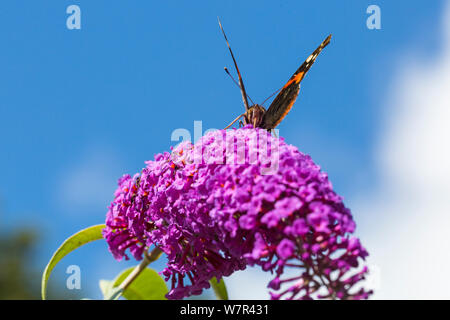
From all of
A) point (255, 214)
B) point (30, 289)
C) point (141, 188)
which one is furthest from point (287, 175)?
point (30, 289)

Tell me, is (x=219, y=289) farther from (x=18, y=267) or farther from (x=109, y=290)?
(x=18, y=267)

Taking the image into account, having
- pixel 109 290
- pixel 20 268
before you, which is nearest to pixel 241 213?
pixel 109 290

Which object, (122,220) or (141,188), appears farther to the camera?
(122,220)

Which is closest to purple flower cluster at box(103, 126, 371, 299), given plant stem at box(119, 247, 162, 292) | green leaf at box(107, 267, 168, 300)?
plant stem at box(119, 247, 162, 292)

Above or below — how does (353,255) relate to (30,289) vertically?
above

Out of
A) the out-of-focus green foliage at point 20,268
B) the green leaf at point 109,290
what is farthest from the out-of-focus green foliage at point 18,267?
the green leaf at point 109,290
